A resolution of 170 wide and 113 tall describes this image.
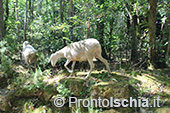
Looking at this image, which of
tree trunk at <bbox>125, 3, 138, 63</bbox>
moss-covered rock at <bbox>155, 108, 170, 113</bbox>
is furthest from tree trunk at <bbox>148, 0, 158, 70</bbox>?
moss-covered rock at <bbox>155, 108, 170, 113</bbox>

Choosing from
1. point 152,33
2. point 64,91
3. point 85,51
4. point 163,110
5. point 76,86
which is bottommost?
point 163,110

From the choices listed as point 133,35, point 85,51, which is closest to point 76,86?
point 85,51

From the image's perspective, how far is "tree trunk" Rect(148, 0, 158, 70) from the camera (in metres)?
5.52

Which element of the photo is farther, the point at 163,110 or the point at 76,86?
the point at 76,86

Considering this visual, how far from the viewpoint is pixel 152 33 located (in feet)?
18.8

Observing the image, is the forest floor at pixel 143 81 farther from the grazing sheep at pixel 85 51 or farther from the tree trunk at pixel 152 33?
the grazing sheep at pixel 85 51

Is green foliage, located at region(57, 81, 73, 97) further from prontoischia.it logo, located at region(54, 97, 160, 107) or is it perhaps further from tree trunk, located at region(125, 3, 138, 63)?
tree trunk, located at region(125, 3, 138, 63)

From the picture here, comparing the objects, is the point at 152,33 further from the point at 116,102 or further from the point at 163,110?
the point at 116,102

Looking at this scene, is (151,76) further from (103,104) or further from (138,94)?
(103,104)

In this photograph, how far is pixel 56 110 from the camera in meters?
4.46

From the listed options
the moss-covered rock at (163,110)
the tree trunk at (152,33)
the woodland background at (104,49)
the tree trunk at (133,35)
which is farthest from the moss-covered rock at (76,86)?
the tree trunk at (133,35)

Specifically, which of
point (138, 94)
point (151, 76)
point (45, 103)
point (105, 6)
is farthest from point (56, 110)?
point (105, 6)

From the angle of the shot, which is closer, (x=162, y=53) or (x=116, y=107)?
(x=116, y=107)

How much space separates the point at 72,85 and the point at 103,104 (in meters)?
1.29
